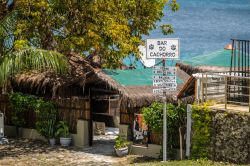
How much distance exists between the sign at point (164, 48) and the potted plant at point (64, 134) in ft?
23.0

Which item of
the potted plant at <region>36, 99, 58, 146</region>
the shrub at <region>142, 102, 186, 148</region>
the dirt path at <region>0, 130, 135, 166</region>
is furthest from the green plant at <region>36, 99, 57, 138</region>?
the shrub at <region>142, 102, 186, 148</region>

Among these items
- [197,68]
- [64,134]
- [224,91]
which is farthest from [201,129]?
[197,68]

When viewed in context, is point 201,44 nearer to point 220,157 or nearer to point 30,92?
point 30,92

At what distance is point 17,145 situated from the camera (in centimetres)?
2192

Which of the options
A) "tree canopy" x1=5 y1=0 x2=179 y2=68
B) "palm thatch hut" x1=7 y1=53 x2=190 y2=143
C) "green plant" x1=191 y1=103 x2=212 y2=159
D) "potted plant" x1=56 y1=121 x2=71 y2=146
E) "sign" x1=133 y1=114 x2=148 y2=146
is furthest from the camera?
"potted plant" x1=56 y1=121 x2=71 y2=146

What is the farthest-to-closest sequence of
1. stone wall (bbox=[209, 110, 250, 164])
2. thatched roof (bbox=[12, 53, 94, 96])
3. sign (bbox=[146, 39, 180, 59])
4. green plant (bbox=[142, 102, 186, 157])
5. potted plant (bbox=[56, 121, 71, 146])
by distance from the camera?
thatched roof (bbox=[12, 53, 94, 96]) < potted plant (bbox=[56, 121, 71, 146]) < green plant (bbox=[142, 102, 186, 157]) < stone wall (bbox=[209, 110, 250, 164]) < sign (bbox=[146, 39, 180, 59])

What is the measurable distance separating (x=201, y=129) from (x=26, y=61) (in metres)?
6.25

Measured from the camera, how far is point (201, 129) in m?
16.8

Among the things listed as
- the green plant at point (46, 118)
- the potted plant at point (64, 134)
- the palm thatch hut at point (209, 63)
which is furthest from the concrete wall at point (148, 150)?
the palm thatch hut at point (209, 63)

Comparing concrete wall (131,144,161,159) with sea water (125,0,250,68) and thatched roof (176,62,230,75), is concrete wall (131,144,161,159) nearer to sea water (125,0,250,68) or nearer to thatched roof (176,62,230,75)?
thatched roof (176,62,230,75)

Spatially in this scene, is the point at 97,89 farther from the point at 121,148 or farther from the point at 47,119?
the point at 121,148

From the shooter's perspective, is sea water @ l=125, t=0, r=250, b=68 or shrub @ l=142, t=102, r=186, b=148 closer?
shrub @ l=142, t=102, r=186, b=148

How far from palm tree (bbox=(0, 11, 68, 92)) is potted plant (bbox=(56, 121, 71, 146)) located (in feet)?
8.79

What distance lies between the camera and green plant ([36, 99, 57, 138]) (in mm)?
21906
